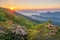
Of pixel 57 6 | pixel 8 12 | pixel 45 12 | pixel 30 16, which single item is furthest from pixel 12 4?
pixel 57 6

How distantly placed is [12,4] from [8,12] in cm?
23

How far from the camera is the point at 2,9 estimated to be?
461 cm

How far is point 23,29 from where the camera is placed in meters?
4.11

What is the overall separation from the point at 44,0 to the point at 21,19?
0.76m

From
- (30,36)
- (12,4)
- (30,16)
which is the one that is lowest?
(30,36)

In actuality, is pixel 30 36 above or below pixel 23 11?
below

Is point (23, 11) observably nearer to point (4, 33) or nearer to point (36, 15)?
point (36, 15)

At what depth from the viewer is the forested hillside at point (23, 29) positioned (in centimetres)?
382

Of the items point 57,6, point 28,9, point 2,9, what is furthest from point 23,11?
point 57,6

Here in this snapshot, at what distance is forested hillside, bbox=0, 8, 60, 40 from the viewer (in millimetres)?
3820

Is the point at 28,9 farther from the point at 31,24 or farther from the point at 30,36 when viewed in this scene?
the point at 30,36

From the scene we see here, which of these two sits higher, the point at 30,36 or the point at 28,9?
the point at 28,9

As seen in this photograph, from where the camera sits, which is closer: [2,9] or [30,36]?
[30,36]

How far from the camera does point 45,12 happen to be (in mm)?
4488
